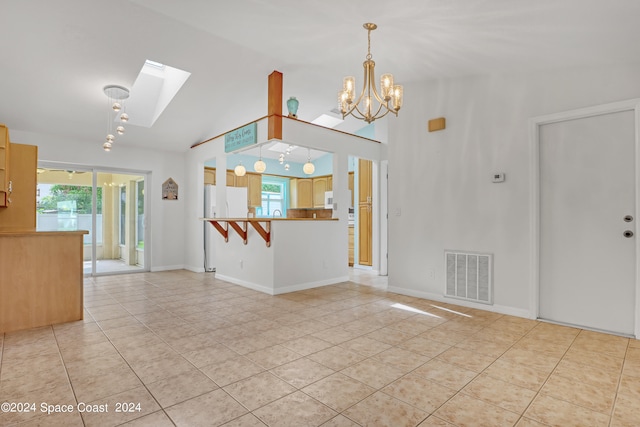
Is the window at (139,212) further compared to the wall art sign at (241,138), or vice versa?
the window at (139,212)

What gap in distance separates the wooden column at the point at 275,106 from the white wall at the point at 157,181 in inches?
131

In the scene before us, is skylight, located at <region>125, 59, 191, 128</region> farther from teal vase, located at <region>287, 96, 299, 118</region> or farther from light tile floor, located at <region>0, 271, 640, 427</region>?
light tile floor, located at <region>0, 271, 640, 427</region>

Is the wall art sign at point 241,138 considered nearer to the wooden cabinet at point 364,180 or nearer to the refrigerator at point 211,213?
the refrigerator at point 211,213

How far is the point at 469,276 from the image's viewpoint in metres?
4.01

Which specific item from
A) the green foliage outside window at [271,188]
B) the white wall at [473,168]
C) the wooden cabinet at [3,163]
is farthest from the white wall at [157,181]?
the white wall at [473,168]

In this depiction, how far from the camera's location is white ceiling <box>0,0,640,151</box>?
2746 mm

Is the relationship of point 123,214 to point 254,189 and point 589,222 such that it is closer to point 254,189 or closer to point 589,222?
point 254,189

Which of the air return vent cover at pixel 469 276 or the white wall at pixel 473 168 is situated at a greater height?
the white wall at pixel 473 168

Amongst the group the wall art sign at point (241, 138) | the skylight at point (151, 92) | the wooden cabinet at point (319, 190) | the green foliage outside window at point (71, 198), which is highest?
the skylight at point (151, 92)

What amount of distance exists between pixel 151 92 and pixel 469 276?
18.5ft

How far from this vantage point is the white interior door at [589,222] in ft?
9.95

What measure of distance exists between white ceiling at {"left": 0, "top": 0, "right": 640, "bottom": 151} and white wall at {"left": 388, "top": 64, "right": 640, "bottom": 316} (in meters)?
0.21

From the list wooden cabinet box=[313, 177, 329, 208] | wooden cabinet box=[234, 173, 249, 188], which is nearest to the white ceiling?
wooden cabinet box=[234, 173, 249, 188]

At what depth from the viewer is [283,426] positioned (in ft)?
5.60
